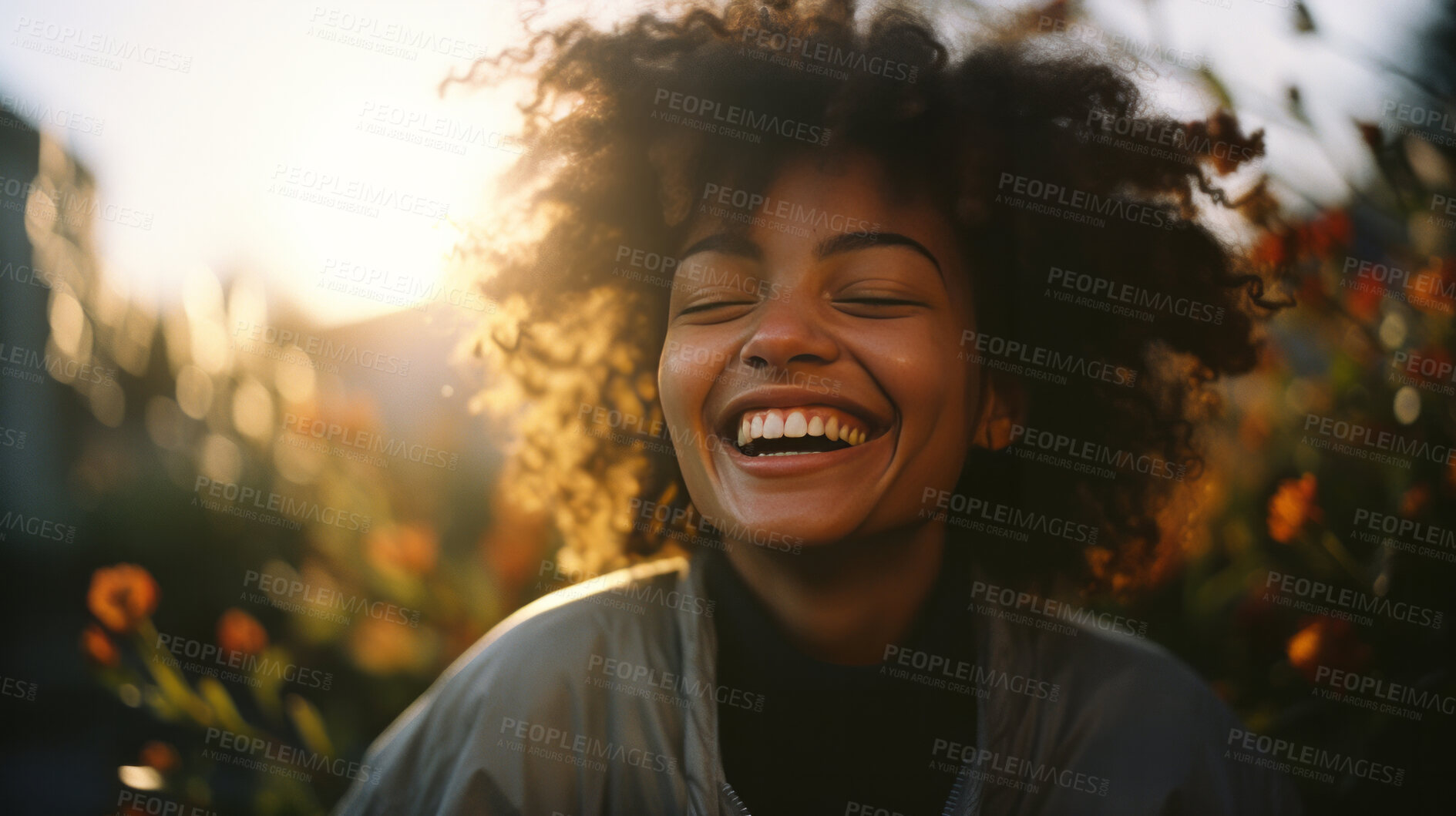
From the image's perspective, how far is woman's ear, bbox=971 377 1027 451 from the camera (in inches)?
71.2

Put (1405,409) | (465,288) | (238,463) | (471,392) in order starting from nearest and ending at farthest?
(1405,409) → (465,288) → (471,392) → (238,463)

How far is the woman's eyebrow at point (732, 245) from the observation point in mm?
1644

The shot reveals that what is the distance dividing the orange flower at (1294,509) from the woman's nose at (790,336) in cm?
119

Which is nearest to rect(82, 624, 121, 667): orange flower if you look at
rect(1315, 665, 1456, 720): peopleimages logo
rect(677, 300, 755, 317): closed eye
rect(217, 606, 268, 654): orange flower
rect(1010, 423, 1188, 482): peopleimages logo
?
rect(217, 606, 268, 654): orange flower

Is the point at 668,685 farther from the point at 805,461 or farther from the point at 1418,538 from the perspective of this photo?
the point at 1418,538

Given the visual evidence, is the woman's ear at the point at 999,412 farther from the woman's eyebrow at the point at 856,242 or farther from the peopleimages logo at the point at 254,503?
the peopleimages logo at the point at 254,503

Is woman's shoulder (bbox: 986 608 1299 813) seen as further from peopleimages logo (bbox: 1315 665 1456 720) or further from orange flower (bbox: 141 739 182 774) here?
orange flower (bbox: 141 739 182 774)

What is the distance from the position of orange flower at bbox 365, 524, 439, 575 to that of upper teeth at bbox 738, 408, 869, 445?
1.28m

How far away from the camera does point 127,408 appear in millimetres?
2717

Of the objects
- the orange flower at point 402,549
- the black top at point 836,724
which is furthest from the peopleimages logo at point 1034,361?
the orange flower at point 402,549

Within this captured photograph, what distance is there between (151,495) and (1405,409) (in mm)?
3568

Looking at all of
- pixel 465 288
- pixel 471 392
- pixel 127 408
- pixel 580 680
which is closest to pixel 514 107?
pixel 465 288

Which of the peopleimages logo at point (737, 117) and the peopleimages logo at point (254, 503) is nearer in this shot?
the peopleimages logo at point (737, 117)

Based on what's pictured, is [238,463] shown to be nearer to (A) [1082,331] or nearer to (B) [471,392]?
(B) [471,392]
